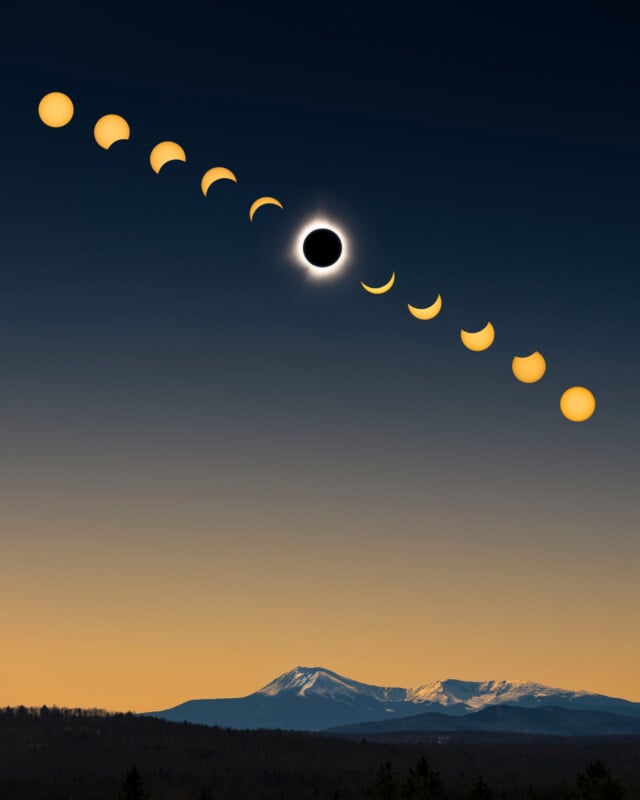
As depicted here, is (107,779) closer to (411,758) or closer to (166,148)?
(411,758)

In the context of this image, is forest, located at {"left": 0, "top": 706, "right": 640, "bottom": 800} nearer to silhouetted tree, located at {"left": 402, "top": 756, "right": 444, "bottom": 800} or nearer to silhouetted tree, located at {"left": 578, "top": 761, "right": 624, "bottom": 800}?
silhouetted tree, located at {"left": 402, "top": 756, "right": 444, "bottom": 800}

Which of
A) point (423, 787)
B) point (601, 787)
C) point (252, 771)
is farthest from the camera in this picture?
point (252, 771)

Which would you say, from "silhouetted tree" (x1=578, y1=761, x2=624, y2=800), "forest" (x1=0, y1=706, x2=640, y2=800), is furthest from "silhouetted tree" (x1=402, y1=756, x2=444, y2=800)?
"silhouetted tree" (x1=578, y1=761, x2=624, y2=800)

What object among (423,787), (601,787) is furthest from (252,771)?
(601,787)

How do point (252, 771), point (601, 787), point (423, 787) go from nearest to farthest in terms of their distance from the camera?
point (601, 787), point (423, 787), point (252, 771)

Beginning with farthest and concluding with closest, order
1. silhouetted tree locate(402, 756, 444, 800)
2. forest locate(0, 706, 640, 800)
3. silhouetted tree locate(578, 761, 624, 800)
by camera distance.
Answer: forest locate(0, 706, 640, 800) < silhouetted tree locate(402, 756, 444, 800) < silhouetted tree locate(578, 761, 624, 800)

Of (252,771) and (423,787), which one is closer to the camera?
(423,787)

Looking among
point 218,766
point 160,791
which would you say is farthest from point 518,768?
point 160,791

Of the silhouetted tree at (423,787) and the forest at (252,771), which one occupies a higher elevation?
the forest at (252,771)

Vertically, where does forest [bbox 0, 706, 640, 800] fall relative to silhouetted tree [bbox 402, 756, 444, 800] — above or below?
above

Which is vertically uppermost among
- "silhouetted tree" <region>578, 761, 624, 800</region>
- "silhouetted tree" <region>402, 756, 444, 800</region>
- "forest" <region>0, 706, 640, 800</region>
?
"forest" <region>0, 706, 640, 800</region>

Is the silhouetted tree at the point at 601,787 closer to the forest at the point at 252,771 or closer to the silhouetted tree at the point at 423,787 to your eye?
the silhouetted tree at the point at 423,787

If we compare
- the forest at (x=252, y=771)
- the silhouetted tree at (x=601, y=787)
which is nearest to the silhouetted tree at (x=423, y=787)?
the forest at (x=252, y=771)

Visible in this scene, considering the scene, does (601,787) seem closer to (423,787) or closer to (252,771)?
(423,787)
